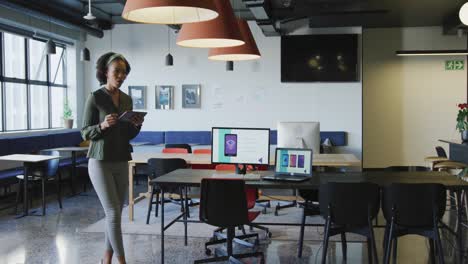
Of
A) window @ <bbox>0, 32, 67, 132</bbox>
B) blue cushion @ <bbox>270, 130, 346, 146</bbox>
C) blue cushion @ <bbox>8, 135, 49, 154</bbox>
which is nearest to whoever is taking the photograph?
blue cushion @ <bbox>8, 135, 49, 154</bbox>

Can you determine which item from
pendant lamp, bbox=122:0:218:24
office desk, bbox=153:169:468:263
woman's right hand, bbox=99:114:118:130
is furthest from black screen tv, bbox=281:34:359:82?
pendant lamp, bbox=122:0:218:24

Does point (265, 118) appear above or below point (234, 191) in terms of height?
above

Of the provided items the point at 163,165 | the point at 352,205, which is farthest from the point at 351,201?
the point at 163,165

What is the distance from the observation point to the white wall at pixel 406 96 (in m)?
10.1

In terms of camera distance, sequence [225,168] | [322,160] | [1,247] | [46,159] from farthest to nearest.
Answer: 1. [46,159]
2. [322,160]
3. [225,168]
4. [1,247]

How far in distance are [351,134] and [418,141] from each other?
1890mm

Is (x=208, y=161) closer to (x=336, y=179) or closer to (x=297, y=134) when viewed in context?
(x=297, y=134)

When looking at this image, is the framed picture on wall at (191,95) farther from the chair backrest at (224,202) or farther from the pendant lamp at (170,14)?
the pendant lamp at (170,14)

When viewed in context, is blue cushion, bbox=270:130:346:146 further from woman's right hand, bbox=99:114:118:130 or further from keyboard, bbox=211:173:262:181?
woman's right hand, bbox=99:114:118:130

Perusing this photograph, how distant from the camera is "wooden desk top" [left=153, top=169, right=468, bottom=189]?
12.5ft

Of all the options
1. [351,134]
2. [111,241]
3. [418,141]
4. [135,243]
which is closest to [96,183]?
[111,241]

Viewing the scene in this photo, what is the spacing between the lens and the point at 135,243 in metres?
4.94

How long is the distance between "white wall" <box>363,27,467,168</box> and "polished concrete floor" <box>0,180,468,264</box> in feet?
17.9

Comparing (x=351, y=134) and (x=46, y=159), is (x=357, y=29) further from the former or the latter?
(x=46, y=159)
